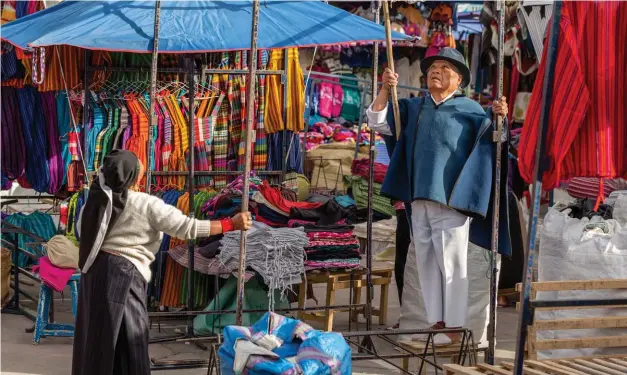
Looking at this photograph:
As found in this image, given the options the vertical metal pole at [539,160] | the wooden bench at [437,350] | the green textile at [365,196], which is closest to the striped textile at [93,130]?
the green textile at [365,196]

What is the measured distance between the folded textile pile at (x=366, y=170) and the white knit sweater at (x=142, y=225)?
162 inches

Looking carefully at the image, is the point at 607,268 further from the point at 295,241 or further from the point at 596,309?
the point at 295,241

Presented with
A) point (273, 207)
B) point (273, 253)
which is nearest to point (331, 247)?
point (273, 253)

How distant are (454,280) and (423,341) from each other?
0.47 metres

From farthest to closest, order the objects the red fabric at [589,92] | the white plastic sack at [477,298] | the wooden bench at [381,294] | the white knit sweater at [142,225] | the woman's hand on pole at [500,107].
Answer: the wooden bench at [381,294]
the white plastic sack at [477,298]
the woman's hand on pole at [500,107]
the white knit sweater at [142,225]
the red fabric at [589,92]

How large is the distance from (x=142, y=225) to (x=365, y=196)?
4.28m

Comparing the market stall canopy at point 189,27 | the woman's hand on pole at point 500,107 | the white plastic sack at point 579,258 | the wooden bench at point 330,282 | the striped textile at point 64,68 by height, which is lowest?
the wooden bench at point 330,282

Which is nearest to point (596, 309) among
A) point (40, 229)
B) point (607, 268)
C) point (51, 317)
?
point (607, 268)

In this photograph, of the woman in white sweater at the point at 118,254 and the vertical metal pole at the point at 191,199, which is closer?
the woman in white sweater at the point at 118,254

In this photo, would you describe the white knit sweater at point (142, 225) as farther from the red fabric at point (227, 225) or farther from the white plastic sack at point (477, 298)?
the white plastic sack at point (477, 298)

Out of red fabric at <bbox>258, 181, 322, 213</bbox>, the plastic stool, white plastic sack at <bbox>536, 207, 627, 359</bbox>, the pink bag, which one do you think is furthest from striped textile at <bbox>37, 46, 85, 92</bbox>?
white plastic sack at <bbox>536, 207, 627, 359</bbox>

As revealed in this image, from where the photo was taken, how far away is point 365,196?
9430mm

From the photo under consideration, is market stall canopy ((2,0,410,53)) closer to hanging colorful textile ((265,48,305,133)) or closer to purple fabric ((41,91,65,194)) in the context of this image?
hanging colorful textile ((265,48,305,133))

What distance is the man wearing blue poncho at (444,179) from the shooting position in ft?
20.8
